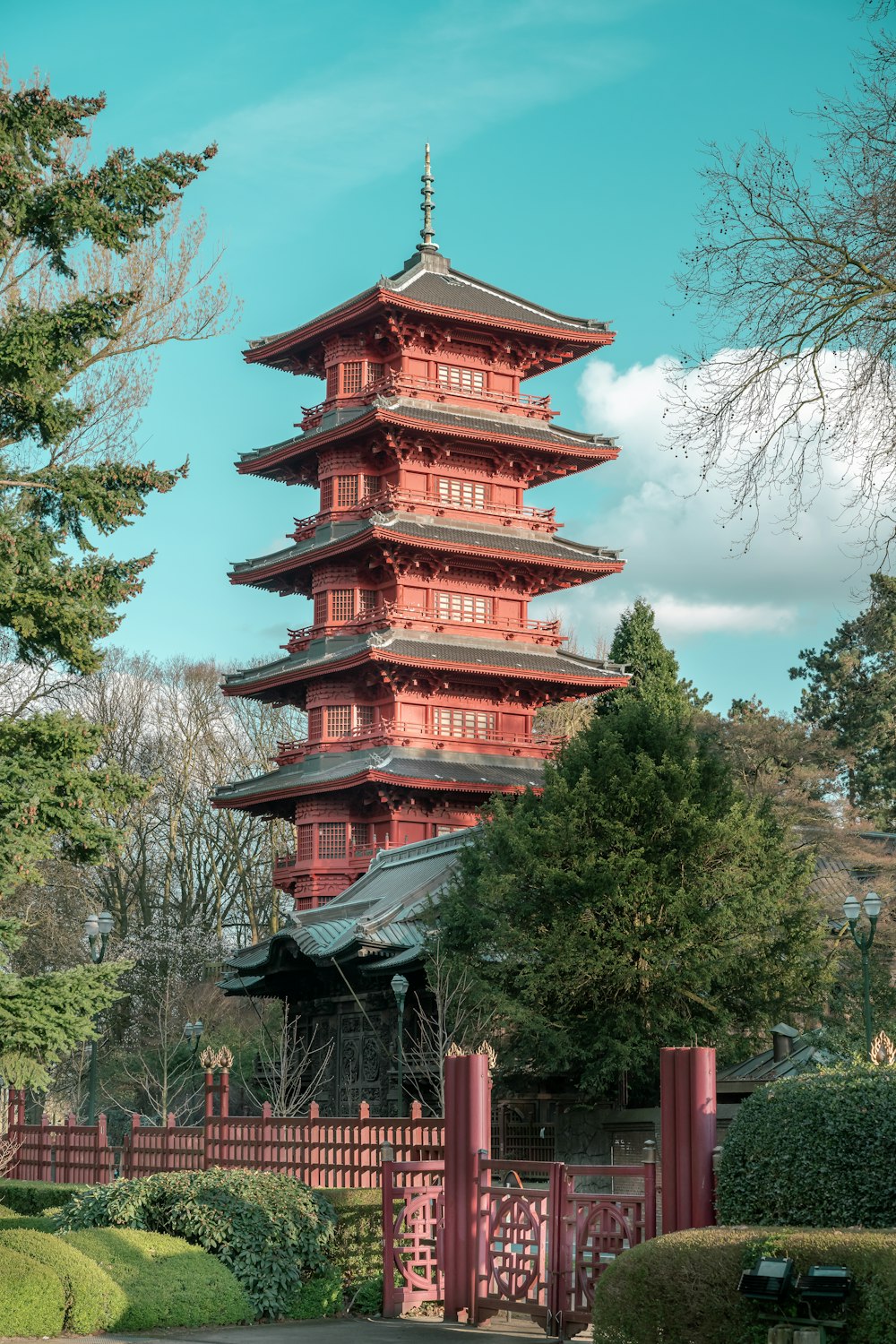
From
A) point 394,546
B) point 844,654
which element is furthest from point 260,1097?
point 844,654

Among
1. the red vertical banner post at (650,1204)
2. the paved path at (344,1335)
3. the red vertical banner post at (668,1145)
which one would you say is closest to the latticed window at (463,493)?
the paved path at (344,1335)

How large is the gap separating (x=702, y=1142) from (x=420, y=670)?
3354 centimetres

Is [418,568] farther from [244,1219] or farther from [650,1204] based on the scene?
[650,1204]

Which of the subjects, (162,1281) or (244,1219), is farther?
(244,1219)

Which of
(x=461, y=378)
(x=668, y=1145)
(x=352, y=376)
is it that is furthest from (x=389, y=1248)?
(x=352, y=376)

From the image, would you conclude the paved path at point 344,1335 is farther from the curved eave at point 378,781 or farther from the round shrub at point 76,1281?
the curved eave at point 378,781

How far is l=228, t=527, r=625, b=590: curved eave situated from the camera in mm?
44094

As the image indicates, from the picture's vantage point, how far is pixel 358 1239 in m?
15.4

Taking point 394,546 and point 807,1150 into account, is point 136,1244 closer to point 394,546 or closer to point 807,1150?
point 807,1150

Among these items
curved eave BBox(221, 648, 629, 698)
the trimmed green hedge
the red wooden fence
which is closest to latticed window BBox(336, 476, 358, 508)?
curved eave BBox(221, 648, 629, 698)

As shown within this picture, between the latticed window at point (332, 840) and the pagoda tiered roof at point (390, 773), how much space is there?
1.24m

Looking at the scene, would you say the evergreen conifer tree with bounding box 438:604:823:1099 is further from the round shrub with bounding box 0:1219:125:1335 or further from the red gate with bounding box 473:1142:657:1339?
the round shrub with bounding box 0:1219:125:1335

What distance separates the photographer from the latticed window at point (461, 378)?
4803cm

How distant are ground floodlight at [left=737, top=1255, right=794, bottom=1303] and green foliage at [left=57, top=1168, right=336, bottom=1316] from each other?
261 inches
